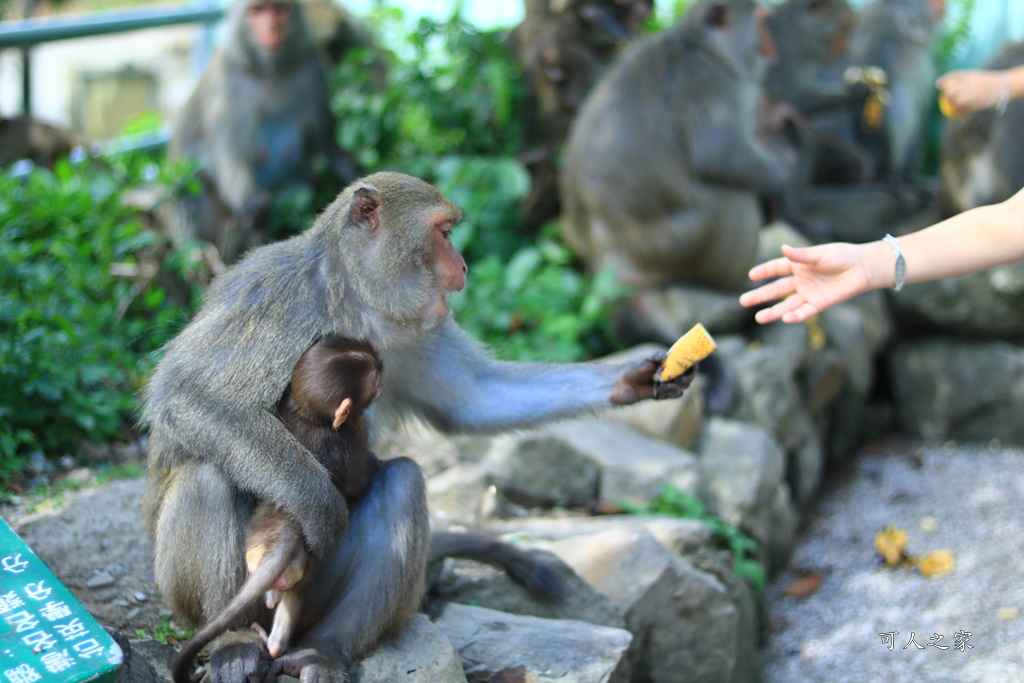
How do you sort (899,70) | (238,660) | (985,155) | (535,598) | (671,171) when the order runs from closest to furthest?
(238,660) → (535,598) → (671,171) → (985,155) → (899,70)

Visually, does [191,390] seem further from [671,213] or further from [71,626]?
[671,213]

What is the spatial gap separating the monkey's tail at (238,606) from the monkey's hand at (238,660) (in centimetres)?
8

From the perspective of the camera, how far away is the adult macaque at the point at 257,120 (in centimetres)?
777

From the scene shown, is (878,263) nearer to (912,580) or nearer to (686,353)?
(686,353)

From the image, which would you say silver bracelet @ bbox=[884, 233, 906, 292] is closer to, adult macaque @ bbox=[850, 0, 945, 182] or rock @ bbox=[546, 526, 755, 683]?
rock @ bbox=[546, 526, 755, 683]

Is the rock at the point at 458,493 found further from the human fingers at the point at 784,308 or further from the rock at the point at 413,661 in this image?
the human fingers at the point at 784,308

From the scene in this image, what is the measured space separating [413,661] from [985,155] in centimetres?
624

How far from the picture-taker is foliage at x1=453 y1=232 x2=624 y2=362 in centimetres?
639

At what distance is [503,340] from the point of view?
6.57 meters

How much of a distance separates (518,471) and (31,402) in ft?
7.58

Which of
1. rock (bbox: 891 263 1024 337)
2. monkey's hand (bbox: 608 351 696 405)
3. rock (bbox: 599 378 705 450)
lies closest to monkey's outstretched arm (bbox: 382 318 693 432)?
monkey's hand (bbox: 608 351 696 405)

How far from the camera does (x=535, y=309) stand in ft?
21.9

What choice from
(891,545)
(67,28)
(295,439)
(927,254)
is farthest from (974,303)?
(67,28)

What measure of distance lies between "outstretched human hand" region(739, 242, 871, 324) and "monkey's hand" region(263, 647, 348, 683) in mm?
1629
